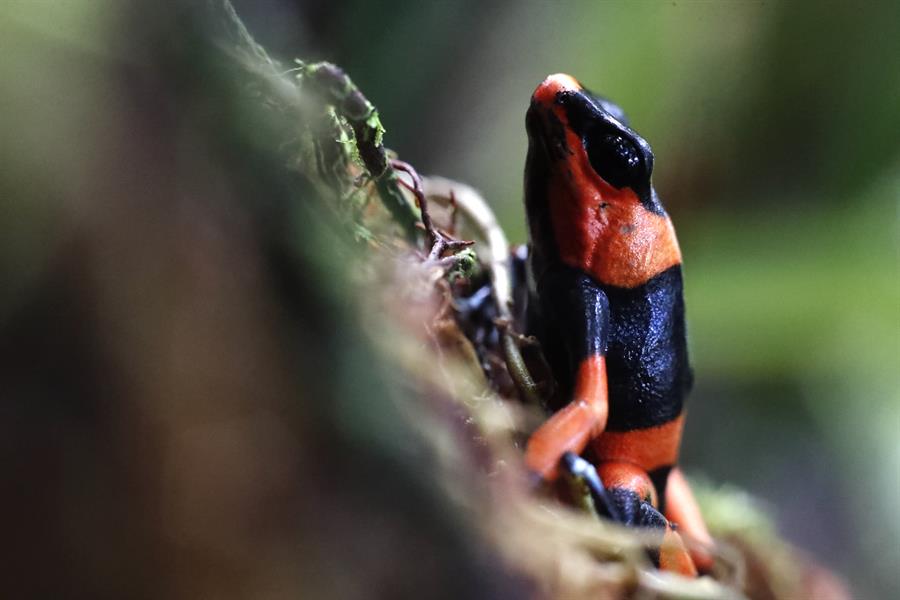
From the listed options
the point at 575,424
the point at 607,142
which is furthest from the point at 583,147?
the point at 575,424

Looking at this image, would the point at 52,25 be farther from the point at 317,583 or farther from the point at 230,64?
the point at 317,583

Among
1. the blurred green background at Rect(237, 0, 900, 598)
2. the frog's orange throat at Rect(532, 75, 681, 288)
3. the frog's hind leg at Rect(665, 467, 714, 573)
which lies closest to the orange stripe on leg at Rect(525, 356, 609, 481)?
the frog's orange throat at Rect(532, 75, 681, 288)

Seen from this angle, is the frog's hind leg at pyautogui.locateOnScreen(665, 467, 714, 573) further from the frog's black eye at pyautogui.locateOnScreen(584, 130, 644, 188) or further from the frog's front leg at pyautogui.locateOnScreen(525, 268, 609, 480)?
the frog's black eye at pyautogui.locateOnScreen(584, 130, 644, 188)

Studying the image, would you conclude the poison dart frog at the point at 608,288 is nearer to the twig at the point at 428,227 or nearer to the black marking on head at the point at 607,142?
the black marking on head at the point at 607,142

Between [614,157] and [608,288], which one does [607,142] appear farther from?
[608,288]

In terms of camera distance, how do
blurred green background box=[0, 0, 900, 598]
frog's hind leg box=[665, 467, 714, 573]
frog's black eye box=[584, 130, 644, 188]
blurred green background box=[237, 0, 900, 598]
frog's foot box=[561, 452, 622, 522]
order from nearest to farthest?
frog's foot box=[561, 452, 622, 522], frog's black eye box=[584, 130, 644, 188], frog's hind leg box=[665, 467, 714, 573], blurred green background box=[0, 0, 900, 598], blurred green background box=[237, 0, 900, 598]

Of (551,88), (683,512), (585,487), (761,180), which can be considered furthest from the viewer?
(761,180)

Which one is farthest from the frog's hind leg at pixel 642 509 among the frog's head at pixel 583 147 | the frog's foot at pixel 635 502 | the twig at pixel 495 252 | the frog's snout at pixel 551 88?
the frog's snout at pixel 551 88
